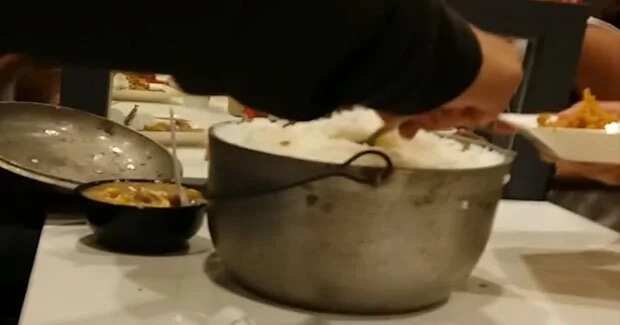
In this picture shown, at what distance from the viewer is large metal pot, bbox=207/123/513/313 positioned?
0.73 metres

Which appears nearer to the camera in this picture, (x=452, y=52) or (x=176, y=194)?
(x=452, y=52)

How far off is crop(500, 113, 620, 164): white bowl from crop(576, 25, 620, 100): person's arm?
0.69 meters

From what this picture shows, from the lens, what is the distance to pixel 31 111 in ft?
3.49

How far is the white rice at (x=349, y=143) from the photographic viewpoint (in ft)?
2.51

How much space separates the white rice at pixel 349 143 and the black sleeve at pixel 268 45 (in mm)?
159

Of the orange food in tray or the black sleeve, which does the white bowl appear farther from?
the black sleeve

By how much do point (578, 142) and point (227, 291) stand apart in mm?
394

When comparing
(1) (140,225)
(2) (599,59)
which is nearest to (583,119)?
(1) (140,225)

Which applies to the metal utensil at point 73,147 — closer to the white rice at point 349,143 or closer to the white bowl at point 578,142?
the white rice at point 349,143

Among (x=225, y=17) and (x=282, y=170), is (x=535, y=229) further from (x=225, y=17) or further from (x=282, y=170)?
(x=225, y=17)

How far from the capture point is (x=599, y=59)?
5.46ft

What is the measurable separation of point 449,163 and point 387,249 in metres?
0.10

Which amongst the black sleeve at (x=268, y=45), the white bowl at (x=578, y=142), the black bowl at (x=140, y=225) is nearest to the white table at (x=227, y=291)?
the black bowl at (x=140, y=225)

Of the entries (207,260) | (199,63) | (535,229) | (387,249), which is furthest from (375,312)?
(535,229)
